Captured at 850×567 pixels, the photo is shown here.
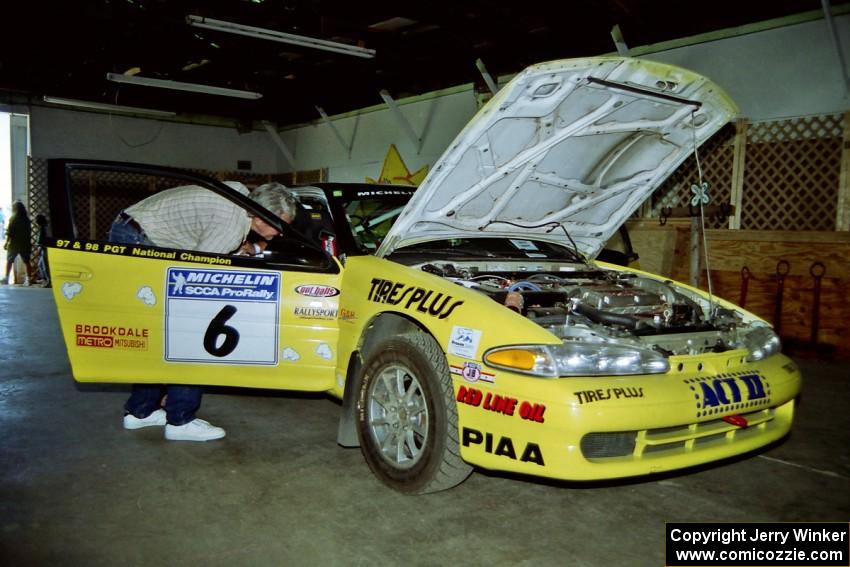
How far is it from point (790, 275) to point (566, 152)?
14.2ft

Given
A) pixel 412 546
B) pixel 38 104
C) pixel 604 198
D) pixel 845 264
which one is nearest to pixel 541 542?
pixel 412 546

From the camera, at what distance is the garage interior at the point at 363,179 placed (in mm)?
2225

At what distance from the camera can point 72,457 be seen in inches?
113

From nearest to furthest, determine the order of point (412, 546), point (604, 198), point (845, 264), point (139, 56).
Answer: point (412, 546) → point (604, 198) → point (845, 264) → point (139, 56)

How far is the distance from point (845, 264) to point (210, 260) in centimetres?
583

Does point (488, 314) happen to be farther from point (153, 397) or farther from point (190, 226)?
point (153, 397)

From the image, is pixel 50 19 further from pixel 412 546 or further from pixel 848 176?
pixel 848 176

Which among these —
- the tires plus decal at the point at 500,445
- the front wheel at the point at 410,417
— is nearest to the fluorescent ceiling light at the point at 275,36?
the front wheel at the point at 410,417

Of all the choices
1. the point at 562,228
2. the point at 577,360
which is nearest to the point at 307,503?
the point at 577,360

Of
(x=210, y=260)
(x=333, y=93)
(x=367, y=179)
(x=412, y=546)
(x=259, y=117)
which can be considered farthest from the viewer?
(x=259, y=117)

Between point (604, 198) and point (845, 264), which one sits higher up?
point (604, 198)

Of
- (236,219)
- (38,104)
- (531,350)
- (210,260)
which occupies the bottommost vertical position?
(531,350)

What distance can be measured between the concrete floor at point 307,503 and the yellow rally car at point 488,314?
0.77ft

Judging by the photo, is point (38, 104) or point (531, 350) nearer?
point (531, 350)
